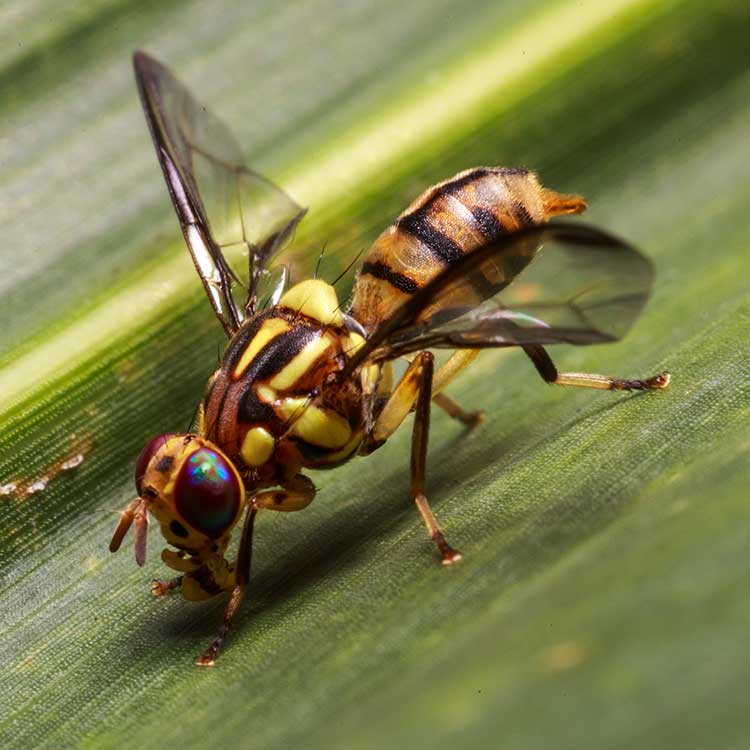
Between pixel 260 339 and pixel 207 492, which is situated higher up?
pixel 260 339

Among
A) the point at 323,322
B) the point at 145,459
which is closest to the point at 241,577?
the point at 145,459

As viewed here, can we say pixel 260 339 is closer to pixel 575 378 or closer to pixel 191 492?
pixel 191 492

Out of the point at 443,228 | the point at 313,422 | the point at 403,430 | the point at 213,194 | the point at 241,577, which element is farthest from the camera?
the point at 403,430

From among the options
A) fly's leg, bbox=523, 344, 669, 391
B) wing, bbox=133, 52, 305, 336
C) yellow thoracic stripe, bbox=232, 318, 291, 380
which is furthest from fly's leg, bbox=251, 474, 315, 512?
fly's leg, bbox=523, 344, 669, 391

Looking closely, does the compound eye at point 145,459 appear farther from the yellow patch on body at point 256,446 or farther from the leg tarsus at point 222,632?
the leg tarsus at point 222,632

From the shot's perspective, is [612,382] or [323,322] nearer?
[323,322]

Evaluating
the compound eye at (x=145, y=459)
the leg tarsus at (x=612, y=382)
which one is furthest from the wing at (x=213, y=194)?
the leg tarsus at (x=612, y=382)

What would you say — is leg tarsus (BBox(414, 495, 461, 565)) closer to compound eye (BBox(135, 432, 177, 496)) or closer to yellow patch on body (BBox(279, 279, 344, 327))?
yellow patch on body (BBox(279, 279, 344, 327))

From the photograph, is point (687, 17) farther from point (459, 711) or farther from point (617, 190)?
point (459, 711)
